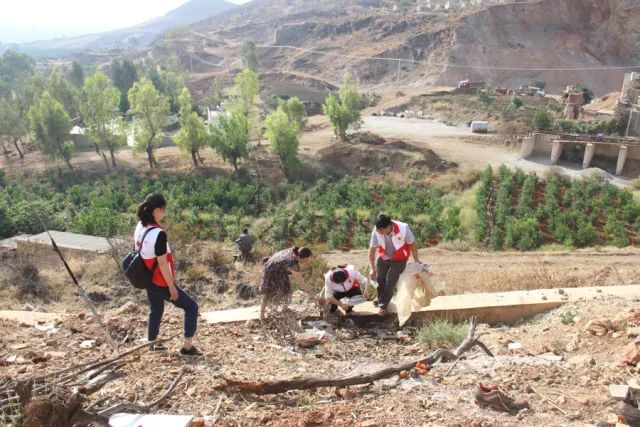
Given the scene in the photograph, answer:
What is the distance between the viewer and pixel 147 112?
27.0 meters

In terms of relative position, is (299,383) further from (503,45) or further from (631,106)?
(503,45)

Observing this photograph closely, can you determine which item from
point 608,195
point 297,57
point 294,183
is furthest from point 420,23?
point 608,195

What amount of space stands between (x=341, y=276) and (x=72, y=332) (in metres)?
2.79

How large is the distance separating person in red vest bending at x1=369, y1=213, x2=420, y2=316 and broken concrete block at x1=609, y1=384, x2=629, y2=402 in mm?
2341

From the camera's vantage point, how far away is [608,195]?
684 inches

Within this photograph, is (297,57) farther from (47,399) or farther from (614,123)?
(47,399)

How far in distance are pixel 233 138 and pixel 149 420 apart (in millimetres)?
23467

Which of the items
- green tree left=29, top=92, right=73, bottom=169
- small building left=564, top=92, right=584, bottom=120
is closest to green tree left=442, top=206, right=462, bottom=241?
small building left=564, top=92, right=584, bottom=120

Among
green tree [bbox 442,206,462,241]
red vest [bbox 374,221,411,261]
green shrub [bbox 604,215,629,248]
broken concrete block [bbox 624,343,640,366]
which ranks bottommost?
green tree [bbox 442,206,462,241]

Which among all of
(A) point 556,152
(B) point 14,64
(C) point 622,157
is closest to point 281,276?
(C) point 622,157

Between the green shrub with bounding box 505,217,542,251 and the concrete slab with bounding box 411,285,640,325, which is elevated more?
the concrete slab with bounding box 411,285,640,325

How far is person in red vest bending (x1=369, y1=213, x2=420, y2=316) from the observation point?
209 inches

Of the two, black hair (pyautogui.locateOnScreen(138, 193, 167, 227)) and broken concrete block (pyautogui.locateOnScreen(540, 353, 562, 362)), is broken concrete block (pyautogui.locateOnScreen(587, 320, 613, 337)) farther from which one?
black hair (pyautogui.locateOnScreen(138, 193, 167, 227))

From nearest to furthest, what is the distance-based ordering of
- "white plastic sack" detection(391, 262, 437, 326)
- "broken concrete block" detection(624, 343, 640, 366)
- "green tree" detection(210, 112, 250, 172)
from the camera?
"broken concrete block" detection(624, 343, 640, 366), "white plastic sack" detection(391, 262, 437, 326), "green tree" detection(210, 112, 250, 172)
